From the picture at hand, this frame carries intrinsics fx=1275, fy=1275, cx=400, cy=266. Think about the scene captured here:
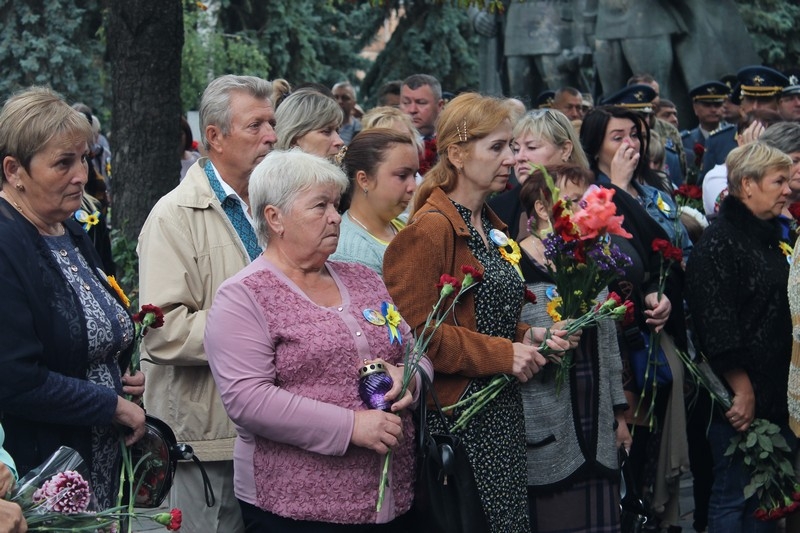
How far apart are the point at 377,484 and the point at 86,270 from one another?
1186 mm

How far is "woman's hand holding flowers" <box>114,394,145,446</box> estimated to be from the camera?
407 centimetres

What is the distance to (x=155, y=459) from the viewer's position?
4223mm

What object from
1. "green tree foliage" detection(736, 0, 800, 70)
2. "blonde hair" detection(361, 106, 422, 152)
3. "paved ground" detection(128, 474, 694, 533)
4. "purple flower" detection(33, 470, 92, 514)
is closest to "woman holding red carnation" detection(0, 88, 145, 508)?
"purple flower" detection(33, 470, 92, 514)

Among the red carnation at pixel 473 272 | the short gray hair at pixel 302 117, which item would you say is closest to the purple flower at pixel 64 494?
the red carnation at pixel 473 272

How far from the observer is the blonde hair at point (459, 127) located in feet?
16.1

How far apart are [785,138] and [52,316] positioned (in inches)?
170

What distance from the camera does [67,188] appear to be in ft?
13.2

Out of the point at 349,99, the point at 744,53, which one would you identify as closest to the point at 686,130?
the point at 744,53

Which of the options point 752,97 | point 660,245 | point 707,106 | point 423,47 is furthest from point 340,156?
point 423,47

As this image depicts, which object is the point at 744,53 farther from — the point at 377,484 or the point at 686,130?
the point at 377,484

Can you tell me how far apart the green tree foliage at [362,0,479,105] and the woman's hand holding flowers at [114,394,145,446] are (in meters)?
26.1

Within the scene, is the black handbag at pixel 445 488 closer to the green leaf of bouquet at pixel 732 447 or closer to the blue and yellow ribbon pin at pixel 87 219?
the green leaf of bouquet at pixel 732 447

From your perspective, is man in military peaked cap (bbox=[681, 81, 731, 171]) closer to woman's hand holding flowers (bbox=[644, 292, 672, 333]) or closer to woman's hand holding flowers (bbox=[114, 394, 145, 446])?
woman's hand holding flowers (bbox=[644, 292, 672, 333])

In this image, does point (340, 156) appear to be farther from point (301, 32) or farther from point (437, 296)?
point (301, 32)
